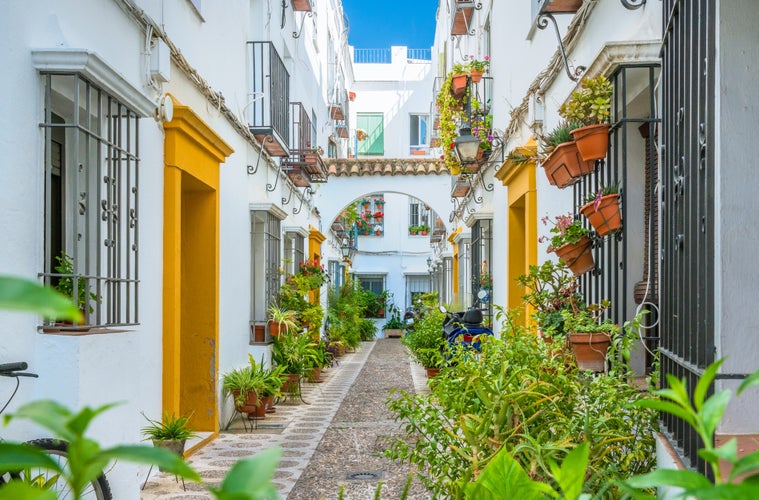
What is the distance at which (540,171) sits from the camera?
7633 mm

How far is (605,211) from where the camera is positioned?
472 centimetres

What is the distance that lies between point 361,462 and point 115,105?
331 cm

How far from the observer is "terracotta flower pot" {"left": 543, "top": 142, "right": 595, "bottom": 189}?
5172mm

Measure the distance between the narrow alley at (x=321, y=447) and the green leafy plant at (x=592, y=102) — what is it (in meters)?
2.25

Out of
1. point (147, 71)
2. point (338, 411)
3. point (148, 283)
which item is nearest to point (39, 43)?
point (147, 71)

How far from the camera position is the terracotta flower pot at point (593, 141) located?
16.0 feet

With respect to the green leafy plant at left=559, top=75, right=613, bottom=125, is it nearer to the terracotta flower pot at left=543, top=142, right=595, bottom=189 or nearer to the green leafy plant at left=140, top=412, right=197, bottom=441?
the terracotta flower pot at left=543, top=142, right=595, bottom=189

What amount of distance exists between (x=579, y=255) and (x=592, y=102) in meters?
0.98

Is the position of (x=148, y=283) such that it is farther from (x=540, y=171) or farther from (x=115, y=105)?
(x=540, y=171)

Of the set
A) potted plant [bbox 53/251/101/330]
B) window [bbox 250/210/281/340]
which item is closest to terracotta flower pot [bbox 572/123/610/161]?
potted plant [bbox 53/251/101/330]

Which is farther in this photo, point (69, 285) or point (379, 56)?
point (379, 56)

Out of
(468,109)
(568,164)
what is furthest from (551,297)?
(468,109)

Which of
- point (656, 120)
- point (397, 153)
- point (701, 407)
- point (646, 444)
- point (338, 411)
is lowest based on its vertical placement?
point (338, 411)

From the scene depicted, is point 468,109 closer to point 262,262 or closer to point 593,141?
point 262,262
